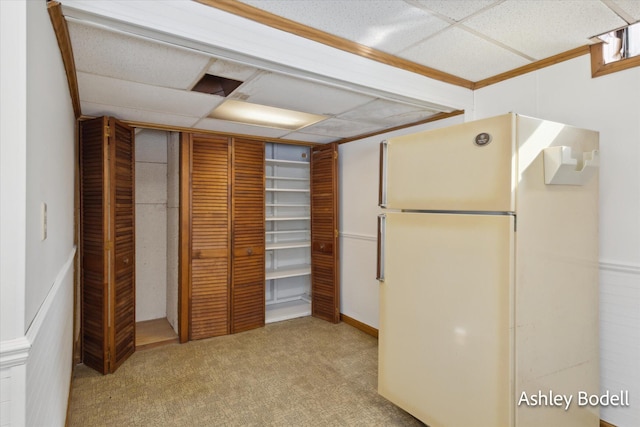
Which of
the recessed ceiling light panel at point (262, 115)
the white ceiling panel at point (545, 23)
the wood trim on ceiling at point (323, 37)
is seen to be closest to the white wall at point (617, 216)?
the white ceiling panel at point (545, 23)

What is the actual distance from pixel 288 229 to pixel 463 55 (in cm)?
296

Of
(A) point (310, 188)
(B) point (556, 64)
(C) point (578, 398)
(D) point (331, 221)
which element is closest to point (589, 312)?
Result: (C) point (578, 398)

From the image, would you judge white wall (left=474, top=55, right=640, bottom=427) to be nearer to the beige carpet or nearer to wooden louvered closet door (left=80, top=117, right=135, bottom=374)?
the beige carpet

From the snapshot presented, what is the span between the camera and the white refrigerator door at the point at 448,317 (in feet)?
5.31

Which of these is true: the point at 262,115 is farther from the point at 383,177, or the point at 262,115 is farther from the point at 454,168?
the point at 454,168

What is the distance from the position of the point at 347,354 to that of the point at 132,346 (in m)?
1.98

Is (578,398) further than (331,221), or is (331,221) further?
(331,221)

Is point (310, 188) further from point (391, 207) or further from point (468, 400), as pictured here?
point (468, 400)

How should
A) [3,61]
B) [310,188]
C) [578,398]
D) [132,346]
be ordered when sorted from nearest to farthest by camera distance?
1. [3,61]
2. [578,398]
3. [132,346]
4. [310,188]

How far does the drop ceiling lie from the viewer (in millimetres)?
1630

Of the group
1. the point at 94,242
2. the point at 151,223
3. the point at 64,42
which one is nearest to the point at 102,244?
the point at 94,242

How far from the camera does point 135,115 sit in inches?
115

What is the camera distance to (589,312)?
191 cm

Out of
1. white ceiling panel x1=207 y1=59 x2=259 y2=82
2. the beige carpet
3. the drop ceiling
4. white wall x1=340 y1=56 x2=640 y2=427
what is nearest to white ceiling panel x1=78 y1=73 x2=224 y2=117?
the drop ceiling
